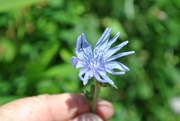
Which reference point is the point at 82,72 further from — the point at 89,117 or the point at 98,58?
the point at 89,117

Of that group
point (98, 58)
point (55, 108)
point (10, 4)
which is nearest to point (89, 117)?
point (55, 108)

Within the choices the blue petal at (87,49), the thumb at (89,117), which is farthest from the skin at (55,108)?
the blue petal at (87,49)

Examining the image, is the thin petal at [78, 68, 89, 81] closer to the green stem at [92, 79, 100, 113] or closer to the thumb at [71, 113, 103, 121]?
the green stem at [92, 79, 100, 113]

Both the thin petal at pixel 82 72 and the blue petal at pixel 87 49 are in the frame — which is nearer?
the thin petal at pixel 82 72

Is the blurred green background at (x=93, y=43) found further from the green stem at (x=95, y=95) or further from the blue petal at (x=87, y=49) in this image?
the blue petal at (x=87, y=49)

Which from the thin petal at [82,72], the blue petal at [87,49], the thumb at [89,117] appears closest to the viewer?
the thin petal at [82,72]

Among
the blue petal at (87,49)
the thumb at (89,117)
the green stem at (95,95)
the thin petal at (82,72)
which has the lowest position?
the thumb at (89,117)

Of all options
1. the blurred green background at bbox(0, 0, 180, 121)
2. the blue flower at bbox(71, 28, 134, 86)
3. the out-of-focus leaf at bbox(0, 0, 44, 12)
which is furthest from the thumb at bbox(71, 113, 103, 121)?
the out-of-focus leaf at bbox(0, 0, 44, 12)
